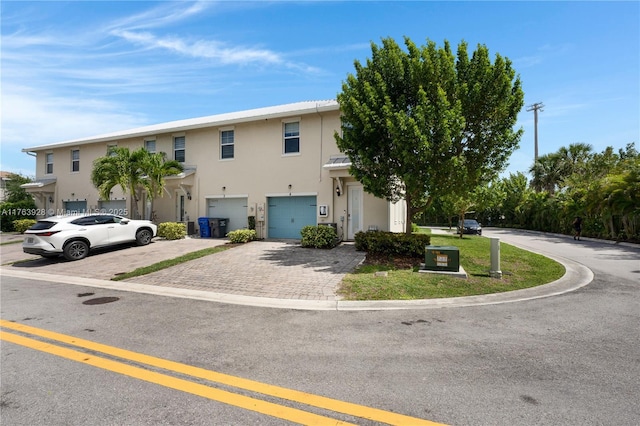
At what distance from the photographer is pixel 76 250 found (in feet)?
36.9

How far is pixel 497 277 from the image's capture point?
826cm

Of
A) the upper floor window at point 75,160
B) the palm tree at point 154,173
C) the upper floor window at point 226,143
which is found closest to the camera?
the palm tree at point 154,173

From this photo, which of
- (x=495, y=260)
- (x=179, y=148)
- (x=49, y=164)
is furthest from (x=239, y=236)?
(x=49, y=164)

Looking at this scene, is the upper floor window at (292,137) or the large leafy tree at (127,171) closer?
the large leafy tree at (127,171)

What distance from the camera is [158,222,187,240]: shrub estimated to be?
15242 millimetres

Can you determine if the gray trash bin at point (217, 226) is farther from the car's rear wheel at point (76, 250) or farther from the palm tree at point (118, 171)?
the car's rear wheel at point (76, 250)

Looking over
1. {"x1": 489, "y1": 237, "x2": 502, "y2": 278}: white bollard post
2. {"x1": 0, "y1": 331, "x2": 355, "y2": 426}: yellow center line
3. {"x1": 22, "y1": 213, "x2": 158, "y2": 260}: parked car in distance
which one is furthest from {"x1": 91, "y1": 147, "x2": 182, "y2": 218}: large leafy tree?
{"x1": 489, "y1": 237, "x2": 502, "y2": 278}: white bollard post

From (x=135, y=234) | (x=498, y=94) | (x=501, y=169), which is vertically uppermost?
(x=498, y=94)

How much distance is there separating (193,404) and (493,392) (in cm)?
288

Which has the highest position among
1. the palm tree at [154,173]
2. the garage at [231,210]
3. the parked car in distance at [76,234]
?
the palm tree at [154,173]

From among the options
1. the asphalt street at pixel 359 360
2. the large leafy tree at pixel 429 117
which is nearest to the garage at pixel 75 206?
the asphalt street at pixel 359 360

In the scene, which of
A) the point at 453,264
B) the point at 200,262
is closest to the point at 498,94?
the point at 453,264

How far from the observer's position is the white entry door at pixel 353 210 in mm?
14102

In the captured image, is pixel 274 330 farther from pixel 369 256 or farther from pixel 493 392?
pixel 369 256
